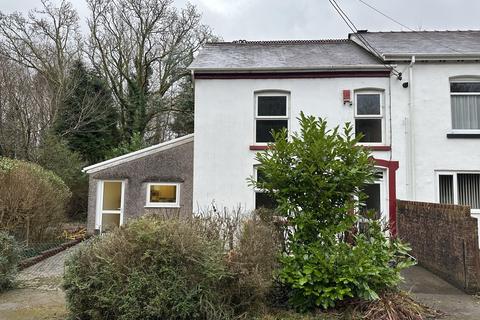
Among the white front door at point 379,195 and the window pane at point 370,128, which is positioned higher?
the window pane at point 370,128

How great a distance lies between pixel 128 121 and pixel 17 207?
16963 mm

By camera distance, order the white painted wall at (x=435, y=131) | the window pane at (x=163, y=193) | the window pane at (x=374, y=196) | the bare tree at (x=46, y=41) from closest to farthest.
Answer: the white painted wall at (x=435, y=131) < the window pane at (x=374, y=196) < the window pane at (x=163, y=193) < the bare tree at (x=46, y=41)

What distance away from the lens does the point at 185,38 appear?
90.9 ft

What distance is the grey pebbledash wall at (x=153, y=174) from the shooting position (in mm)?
13469

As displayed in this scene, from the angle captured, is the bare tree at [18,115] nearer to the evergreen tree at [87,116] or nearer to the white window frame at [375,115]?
the evergreen tree at [87,116]

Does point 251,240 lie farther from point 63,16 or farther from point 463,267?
point 63,16

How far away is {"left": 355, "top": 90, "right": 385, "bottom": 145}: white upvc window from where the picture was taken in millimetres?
11641

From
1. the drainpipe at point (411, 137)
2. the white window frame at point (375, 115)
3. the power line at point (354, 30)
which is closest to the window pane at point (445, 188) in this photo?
the drainpipe at point (411, 137)

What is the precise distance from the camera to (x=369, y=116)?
11.6 m

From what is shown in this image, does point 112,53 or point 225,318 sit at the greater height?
point 112,53

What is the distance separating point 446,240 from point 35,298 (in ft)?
26.3

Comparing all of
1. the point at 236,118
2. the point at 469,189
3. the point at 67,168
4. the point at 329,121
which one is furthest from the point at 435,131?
the point at 67,168

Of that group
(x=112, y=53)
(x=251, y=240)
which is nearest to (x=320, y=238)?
(x=251, y=240)

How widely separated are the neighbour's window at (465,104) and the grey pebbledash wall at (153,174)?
8447 millimetres
